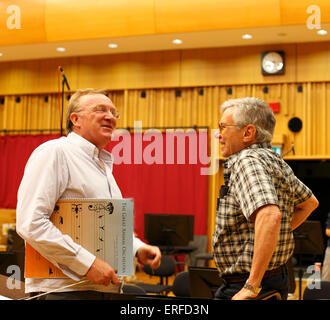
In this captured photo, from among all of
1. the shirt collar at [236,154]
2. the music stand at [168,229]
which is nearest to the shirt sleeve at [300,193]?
the shirt collar at [236,154]

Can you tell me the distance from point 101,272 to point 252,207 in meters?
0.68

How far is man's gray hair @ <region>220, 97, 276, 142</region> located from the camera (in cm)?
229

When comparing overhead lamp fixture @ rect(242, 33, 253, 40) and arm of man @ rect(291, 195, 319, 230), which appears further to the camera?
overhead lamp fixture @ rect(242, 33, 253, 40)

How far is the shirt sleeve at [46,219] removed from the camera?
68.5 inches

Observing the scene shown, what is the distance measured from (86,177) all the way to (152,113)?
8098 millimetres

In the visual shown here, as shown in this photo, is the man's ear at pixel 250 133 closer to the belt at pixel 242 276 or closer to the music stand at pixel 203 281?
the belt at pixel 242 276

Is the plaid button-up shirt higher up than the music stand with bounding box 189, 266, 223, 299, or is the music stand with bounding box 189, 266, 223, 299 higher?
the plaid button-up shirt

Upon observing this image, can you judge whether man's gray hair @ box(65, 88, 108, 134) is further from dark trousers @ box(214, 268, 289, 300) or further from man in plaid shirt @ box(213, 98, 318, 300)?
dark trousers @ box(214, 268, 289, 300)

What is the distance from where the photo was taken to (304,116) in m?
9.11

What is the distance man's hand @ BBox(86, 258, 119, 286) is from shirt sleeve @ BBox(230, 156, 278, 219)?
24.6 inches

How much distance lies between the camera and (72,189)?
6.18ft

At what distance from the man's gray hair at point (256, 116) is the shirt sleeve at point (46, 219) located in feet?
3.07

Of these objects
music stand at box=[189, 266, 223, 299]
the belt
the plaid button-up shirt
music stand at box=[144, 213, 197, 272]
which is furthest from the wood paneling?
the belt

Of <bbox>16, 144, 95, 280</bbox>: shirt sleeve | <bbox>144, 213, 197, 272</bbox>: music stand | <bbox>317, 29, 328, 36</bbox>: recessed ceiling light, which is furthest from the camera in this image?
<bbox>317, 29, 328, 36</bbox>: recessed ceiling light
